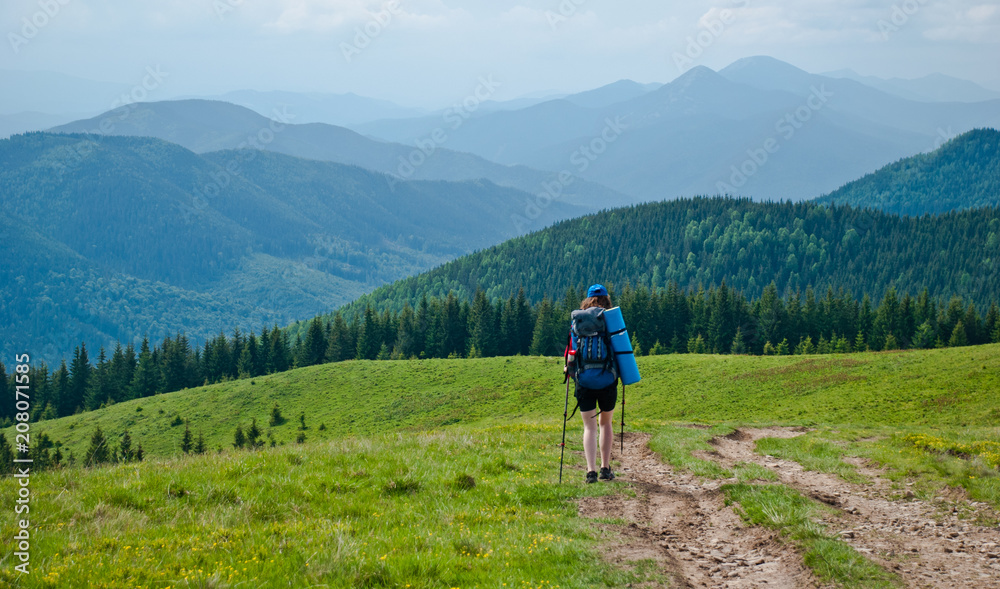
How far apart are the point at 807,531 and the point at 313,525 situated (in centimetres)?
673

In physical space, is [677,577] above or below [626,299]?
below

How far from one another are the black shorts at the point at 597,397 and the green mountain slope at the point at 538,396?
20314 mm

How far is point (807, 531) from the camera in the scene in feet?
26.3

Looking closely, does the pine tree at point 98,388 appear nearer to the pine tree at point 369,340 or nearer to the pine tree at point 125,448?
the pine tree at point 369,340

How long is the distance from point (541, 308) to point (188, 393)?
57.3m

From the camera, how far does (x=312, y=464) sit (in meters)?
12.0

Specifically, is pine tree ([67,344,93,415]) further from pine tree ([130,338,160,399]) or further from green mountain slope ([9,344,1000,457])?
green mountain slope ([9,344,1000,457])

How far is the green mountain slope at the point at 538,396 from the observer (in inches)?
1587

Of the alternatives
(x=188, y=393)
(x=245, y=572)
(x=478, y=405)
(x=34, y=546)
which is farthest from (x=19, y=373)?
(x=188, y=393)

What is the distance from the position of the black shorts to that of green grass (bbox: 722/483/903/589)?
8.43ft

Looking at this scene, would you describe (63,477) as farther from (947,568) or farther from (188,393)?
(188,393)

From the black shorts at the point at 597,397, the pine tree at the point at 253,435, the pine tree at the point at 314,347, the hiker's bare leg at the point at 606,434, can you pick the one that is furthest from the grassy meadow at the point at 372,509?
the pine tree at the point at 314,347

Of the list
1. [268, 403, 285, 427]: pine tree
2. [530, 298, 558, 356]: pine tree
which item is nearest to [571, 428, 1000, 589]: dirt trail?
[268, 403, 285, 427]: pine tree

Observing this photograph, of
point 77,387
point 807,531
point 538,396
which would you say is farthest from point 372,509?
point 77,387
